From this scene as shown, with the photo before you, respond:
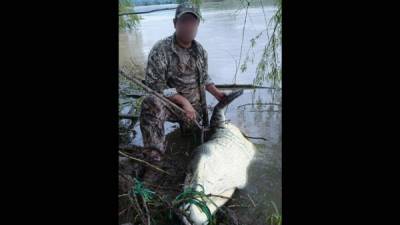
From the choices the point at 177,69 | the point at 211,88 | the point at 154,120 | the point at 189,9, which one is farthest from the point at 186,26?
the point at 154,120

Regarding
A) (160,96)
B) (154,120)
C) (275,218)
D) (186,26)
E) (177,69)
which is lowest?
(275,218)

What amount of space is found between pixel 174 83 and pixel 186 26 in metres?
0.27

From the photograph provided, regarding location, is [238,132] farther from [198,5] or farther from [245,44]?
[198,5]

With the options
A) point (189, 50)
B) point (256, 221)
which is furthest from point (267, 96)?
point (256, 221)

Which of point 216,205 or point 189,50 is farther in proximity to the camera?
point 189,50

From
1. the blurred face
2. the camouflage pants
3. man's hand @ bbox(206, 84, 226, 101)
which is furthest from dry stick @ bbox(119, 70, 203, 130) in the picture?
the blurred face

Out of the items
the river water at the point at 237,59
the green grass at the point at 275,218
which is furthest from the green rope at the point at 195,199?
the green grass at the point at 275,218

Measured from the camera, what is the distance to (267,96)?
87.6 inches

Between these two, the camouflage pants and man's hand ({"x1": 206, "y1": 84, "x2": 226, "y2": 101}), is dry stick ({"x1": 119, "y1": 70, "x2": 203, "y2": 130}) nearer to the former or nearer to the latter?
the camouflage pants

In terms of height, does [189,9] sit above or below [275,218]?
above

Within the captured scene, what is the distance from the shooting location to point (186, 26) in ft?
7.30

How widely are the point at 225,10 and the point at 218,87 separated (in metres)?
0.37

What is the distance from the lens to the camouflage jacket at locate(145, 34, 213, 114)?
2.25 meters

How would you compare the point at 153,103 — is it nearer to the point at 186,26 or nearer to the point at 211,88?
the point at 211,88
